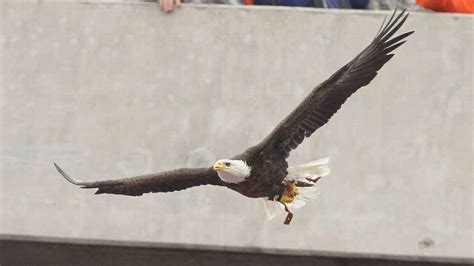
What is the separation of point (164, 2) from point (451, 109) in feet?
4.60

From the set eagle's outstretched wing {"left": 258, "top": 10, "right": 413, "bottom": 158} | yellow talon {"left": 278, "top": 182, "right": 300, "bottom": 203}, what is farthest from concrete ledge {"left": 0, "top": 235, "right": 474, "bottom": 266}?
eagle's outstretched wing {"left": 258, "top": 10, "right": 413, "bottom": 158}

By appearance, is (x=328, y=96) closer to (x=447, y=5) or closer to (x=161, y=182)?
(x=161, y=182)

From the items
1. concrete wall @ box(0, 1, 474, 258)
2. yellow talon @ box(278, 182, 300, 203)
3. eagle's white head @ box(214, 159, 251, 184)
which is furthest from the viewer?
concrete wall @ box(0, 1, 474, 258)

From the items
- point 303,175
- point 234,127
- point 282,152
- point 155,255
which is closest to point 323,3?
point 234,127

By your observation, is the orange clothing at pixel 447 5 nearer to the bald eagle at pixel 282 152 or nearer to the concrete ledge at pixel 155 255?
the concrete ledge at pixel 155 255

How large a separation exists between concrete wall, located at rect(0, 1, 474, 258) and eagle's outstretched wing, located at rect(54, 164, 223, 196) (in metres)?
1.42

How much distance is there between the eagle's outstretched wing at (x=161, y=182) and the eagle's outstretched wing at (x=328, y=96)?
0.21m

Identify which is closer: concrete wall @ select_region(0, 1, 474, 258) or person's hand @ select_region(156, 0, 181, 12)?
concrete wall @ select_region(0, 1, 474, 258)

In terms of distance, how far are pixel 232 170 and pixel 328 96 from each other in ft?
1.51

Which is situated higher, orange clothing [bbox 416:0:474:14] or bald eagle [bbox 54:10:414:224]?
orange clothing [bbox 416:0:474:14]

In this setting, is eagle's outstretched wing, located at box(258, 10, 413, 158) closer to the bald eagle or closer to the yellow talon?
the bald eagle

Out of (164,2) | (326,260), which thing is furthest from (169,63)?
(326,260)

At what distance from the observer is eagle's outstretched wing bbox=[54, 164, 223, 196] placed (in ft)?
13.1

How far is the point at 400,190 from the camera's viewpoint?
5.48m
